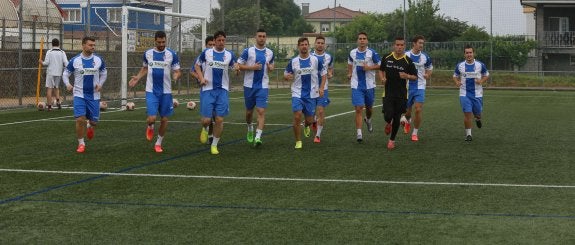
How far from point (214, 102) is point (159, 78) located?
3.11ft

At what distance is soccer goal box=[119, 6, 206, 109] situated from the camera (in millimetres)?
24453

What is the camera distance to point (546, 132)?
17859mm

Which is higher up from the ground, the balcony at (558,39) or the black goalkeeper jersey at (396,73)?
the balcony at (558,39)

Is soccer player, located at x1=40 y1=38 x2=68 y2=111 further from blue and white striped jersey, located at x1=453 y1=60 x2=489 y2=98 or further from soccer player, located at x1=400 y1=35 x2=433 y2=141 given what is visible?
blue and white striped jersey, located at x1=453 y1=60 x2=489 y2=98

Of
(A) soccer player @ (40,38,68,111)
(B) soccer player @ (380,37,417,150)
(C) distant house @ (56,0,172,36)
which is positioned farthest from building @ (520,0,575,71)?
(B) soccer player @ (380,37,417,150)

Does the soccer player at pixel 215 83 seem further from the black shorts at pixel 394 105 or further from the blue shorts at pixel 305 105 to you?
the black shorts at pixel 394 105

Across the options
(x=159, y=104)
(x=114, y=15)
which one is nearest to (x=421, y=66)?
(x=159, y=104)

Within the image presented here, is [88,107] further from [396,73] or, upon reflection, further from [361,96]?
[396,73]

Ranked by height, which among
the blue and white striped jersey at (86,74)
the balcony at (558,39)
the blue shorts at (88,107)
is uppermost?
the balcony at (558,39)

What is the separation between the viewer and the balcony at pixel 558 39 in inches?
1938

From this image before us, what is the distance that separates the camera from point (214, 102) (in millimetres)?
14195

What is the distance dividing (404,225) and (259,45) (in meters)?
7.41

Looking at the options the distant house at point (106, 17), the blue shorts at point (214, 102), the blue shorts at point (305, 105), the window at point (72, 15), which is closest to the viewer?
the blue shorts at point (214, 102)

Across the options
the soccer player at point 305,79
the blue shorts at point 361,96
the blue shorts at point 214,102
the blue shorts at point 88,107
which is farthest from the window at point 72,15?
the blue shorts at point 214,102
